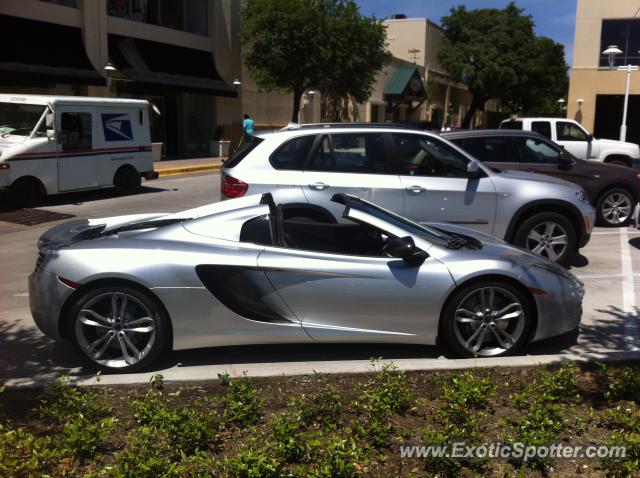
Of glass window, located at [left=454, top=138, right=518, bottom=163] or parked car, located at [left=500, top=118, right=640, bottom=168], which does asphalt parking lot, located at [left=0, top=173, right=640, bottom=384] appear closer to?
glass window, located at [left=454, top=138, right=518, bottom=163]

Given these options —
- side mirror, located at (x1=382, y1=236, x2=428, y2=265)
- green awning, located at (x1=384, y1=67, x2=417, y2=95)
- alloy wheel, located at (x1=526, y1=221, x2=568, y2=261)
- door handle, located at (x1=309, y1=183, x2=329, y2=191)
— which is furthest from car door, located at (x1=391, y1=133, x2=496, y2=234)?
green awning, located at (x1=384, y1=67, x2=417, y2=95)

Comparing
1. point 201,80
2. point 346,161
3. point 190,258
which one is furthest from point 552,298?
point 201,80

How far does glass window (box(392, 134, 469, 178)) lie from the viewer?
24.2 feet

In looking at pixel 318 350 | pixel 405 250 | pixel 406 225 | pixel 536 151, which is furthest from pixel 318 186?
pixel 536 151

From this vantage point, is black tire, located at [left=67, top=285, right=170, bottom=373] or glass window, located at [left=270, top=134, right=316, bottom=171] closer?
black tire, located at [left=67, top=285, right=170, bottom=373]

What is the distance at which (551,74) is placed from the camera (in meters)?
52.1

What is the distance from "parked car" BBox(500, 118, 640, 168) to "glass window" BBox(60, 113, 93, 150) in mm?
10081

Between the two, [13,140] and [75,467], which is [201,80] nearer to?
[13,140]

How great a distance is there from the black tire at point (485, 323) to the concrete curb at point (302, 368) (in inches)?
8.5

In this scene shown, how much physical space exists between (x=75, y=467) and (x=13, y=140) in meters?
11.2

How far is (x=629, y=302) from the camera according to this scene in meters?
6.56

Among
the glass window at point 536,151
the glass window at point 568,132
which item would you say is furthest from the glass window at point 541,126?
the glass window at point 536,151

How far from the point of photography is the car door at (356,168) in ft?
23.6

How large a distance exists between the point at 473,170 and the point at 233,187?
110 inches
